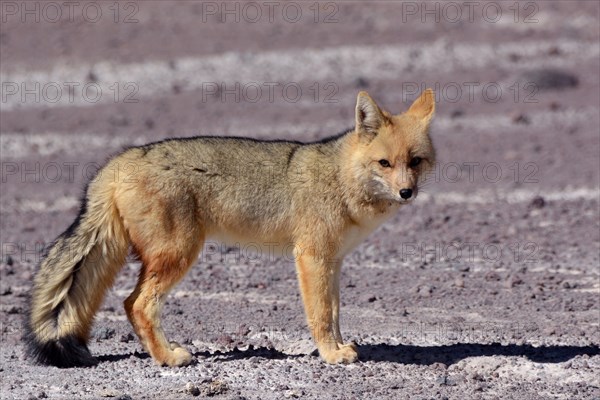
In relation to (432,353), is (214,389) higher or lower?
higher

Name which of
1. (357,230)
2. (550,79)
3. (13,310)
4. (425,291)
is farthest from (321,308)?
(550,79)

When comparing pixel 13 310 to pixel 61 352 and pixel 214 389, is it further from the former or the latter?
pixel 214 389

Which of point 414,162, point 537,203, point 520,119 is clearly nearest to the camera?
point 414,162

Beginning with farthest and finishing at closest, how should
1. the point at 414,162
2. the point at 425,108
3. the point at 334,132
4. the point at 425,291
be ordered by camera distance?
the point at 334,132 < the point at 425,291 < the point at 425,108 < the point at 414,162

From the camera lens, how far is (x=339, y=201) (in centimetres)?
830

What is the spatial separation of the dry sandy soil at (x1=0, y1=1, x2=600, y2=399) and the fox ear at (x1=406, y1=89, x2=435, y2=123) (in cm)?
174

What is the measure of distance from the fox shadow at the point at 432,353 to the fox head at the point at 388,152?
117cm

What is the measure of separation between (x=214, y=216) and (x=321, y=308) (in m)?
1.02

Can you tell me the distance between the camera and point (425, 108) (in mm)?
8594

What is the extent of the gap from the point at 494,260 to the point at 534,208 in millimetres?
2211

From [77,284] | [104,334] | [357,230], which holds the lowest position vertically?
[104,334]

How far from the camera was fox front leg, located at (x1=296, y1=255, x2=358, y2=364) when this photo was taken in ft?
26.6

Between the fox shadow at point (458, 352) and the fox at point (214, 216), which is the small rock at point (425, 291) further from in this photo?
the fox at point (214, 216)

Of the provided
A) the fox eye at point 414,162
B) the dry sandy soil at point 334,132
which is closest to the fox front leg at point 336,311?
the dry sandy soil at point 334,132
